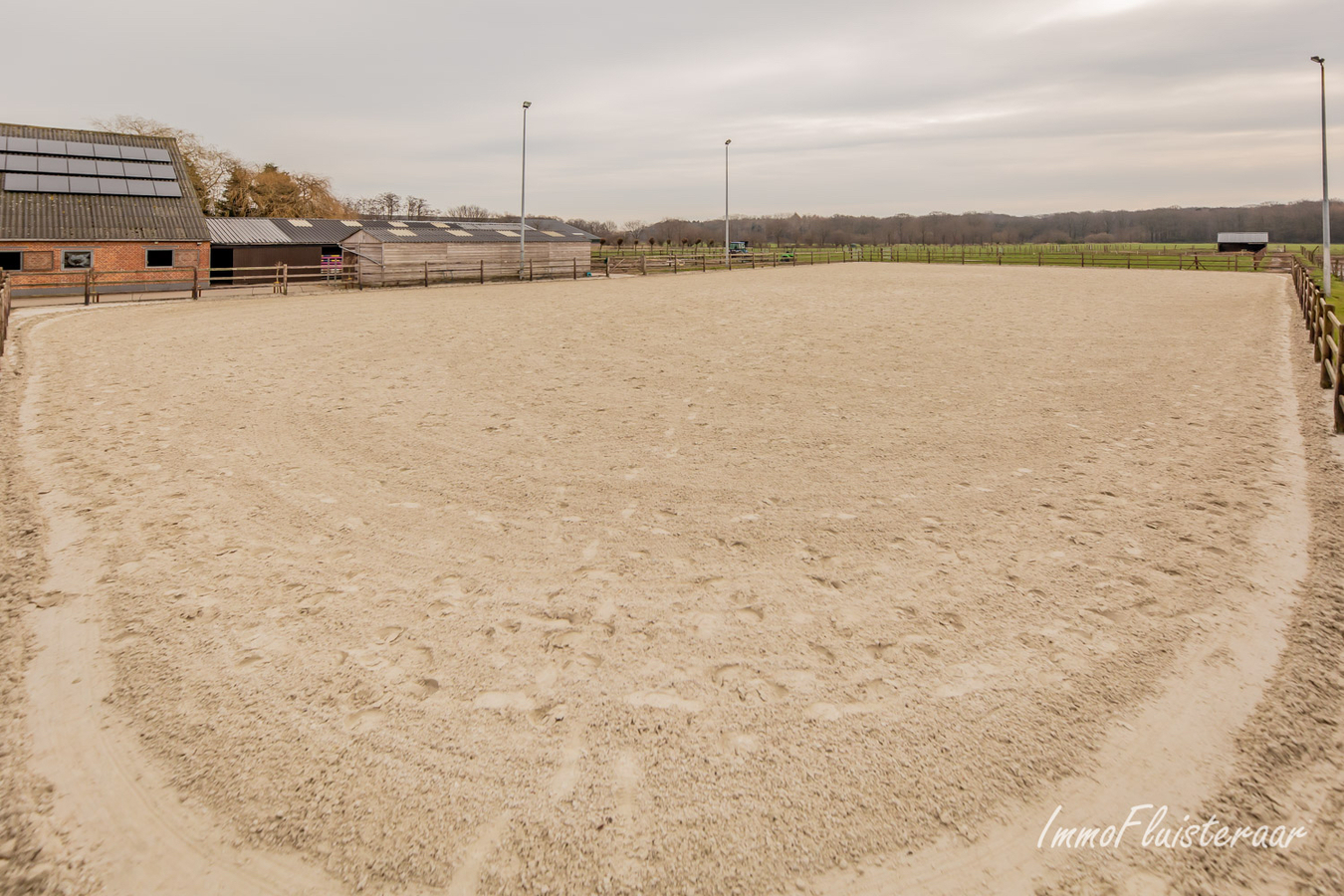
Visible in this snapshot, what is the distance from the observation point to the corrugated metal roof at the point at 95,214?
29234mm

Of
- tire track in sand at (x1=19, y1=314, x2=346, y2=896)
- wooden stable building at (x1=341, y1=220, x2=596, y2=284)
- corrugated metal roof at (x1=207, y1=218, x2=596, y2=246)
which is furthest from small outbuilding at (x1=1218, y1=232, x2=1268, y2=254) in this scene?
tire track in sand at (x1=19, y1=314, x2=346, y2=896)

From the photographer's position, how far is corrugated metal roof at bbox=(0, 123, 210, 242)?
29.2 meters

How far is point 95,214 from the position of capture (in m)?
31.1

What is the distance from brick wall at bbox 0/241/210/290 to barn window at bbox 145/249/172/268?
7.2 inches

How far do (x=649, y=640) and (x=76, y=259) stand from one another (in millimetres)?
35451

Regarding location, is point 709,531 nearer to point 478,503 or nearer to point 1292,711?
point 478,503

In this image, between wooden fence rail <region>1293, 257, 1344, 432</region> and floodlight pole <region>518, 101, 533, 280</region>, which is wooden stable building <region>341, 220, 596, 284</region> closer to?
floodlight pole <region>518, 101, 533, 280</region>

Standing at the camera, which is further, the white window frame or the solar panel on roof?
the solar panel on roof

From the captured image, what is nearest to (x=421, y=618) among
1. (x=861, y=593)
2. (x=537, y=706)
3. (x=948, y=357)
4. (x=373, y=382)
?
(x=537, y=706)

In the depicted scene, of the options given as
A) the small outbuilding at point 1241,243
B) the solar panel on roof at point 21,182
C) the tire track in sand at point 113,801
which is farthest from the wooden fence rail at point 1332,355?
the small outbuilding at point 1241,243

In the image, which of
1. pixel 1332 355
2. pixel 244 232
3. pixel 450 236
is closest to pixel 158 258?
pixel 244 232

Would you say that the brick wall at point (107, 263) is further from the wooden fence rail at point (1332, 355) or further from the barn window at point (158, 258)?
the wooden fence rail at point (1332, 355)

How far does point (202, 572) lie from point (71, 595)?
0.79 m

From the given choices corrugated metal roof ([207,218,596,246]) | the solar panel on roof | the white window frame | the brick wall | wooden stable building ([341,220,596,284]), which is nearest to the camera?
the brick wall
